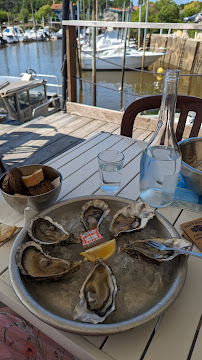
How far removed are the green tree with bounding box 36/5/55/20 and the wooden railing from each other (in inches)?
1887

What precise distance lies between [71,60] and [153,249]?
10.4 ft

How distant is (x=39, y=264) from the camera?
0.64m

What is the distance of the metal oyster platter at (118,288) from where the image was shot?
515 millimetres

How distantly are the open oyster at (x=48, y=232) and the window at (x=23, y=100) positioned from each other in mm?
6022

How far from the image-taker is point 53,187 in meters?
0.91

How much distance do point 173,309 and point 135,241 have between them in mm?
179

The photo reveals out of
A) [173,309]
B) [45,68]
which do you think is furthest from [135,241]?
[45,68]

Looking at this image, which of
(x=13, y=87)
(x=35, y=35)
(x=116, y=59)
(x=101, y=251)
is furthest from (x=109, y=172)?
(x=35, y=35)

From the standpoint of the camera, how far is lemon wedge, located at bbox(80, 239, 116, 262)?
0.65 m

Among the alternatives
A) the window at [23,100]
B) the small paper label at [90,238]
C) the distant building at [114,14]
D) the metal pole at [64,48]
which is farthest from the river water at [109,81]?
the distant building at [114,14]

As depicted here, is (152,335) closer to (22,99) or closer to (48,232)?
(48,232)

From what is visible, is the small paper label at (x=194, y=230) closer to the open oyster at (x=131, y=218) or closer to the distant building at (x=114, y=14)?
the open oyster at (x=131, y=218)

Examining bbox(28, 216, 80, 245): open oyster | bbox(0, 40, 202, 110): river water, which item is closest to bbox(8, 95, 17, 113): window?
bbox(0, 40, 202, 110): river water

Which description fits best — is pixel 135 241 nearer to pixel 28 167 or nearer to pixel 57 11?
pixel 28 167
